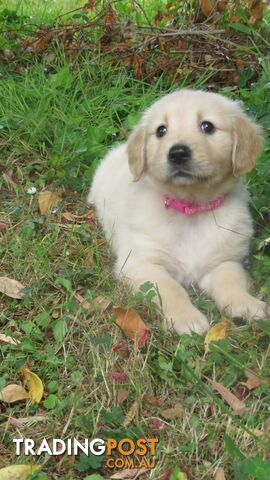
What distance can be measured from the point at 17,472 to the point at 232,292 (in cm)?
129

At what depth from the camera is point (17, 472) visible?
78.1 inches

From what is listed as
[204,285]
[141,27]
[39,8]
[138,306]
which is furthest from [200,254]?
[39,8]

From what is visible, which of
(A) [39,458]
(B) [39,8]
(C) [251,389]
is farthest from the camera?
(B) [39,8]

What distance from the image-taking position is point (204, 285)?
3141 mm

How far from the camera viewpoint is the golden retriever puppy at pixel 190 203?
285 centimetres

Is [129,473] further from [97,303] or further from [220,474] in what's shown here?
[97,303]

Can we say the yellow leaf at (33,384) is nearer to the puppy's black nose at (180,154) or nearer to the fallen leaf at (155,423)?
the fallen leaf at (155,423)

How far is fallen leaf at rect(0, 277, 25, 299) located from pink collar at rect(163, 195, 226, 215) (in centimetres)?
81

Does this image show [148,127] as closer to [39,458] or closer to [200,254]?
[200,254]

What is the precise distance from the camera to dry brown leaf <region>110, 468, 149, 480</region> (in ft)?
6.57

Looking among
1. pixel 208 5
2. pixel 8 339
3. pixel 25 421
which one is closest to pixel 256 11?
pixel 208 5

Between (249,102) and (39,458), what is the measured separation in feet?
8.44

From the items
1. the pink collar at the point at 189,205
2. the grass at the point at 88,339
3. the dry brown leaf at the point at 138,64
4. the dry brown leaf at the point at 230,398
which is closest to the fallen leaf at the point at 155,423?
the grass at the point at 88,339

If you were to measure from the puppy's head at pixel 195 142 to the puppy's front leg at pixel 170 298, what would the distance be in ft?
1.37
